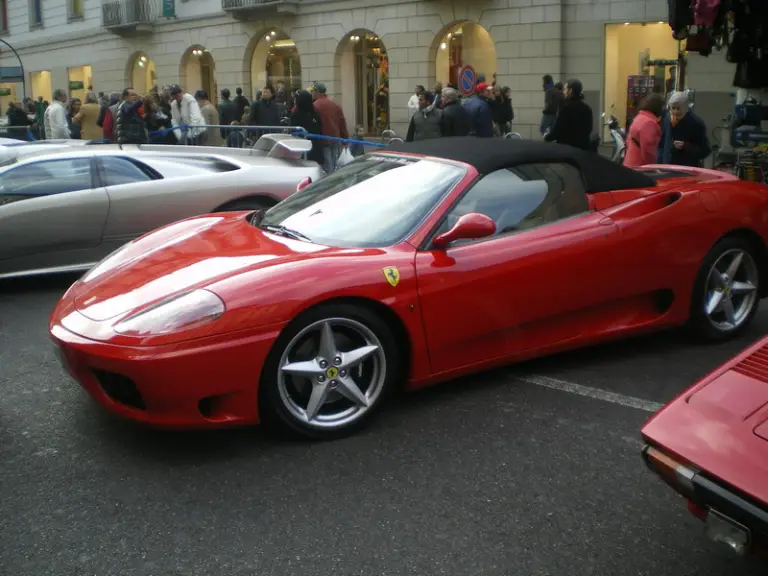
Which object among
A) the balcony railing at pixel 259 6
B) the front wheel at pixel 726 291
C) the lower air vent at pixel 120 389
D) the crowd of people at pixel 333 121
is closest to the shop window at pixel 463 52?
the crowd of people at pixel 333 121

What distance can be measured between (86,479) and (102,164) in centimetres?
464

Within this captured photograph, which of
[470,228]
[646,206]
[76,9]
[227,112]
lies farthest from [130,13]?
[470,228]

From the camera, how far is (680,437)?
255cm

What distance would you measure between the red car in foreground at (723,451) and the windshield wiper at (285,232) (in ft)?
7.43

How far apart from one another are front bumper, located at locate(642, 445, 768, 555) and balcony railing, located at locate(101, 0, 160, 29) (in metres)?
31.6

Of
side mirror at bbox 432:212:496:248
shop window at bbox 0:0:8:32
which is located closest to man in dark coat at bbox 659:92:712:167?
side mirror at bbox 432:212:496:248

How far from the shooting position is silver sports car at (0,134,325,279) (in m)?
7.29

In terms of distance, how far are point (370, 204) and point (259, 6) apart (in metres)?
23.6

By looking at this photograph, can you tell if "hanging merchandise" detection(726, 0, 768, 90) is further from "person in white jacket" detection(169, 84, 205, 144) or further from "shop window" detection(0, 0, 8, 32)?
"shop window" detection(0, 0, 8, 32)

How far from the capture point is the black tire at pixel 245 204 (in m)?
8.09

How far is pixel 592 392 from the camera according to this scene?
15.1 feet

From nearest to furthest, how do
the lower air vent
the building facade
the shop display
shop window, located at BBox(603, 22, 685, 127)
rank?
1. the lower air vent
2. the shop display
3. shop window, located at BBox(603, 22, 685, 127)
4. the building facade

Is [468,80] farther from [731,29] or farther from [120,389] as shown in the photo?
[120,389]

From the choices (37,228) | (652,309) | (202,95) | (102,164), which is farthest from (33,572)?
(202,95)
